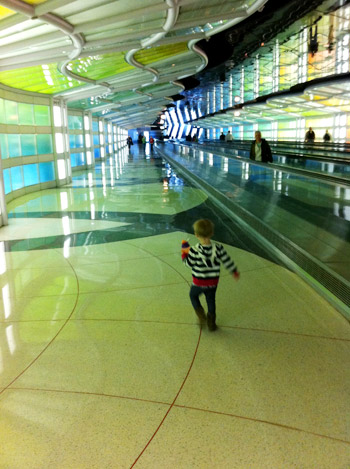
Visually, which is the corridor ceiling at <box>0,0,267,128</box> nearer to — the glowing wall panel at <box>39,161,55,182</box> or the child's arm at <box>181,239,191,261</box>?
the glowing wall panel at <box>39,161,55,182</box>

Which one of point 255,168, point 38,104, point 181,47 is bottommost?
point 255,168

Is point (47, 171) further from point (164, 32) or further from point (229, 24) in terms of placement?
point (164, 32)

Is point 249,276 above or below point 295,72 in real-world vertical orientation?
below

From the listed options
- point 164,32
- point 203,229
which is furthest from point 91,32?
Result: point 203,229

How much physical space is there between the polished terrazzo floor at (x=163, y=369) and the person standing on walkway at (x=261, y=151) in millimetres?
4900

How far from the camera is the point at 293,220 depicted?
308 inches

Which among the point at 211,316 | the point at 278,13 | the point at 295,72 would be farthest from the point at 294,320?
the point at 295,72

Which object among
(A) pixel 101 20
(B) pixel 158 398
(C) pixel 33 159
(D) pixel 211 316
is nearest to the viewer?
(B) pixel 158 398

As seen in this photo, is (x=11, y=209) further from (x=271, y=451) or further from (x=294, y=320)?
(x=271, y=451)

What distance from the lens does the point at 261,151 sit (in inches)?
465

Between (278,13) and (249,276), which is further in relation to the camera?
(278,13)

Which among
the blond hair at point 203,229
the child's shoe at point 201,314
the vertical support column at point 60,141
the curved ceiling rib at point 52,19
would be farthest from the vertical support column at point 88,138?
the blond hair at point 203,229

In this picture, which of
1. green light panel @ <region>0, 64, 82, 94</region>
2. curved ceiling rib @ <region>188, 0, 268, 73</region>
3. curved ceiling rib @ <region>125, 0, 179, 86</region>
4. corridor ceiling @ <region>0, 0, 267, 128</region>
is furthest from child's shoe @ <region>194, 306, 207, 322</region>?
green light panel @ <region>0, 64, 82, 94</region>

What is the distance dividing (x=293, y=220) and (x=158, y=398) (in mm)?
5217
